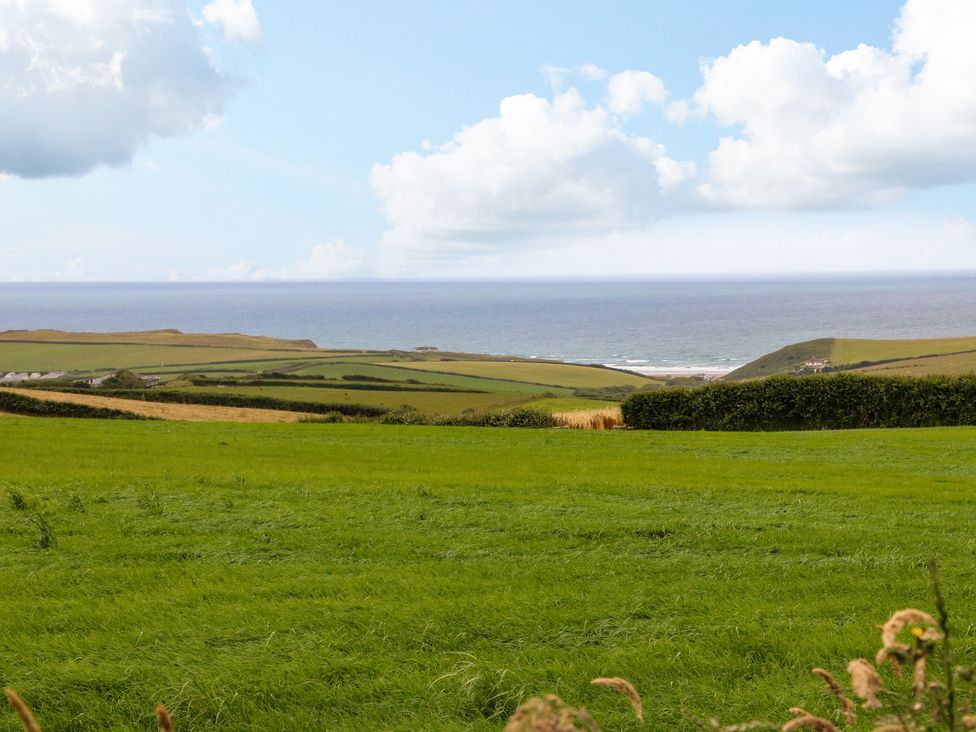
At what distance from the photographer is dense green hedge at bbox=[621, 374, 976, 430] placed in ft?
85.0

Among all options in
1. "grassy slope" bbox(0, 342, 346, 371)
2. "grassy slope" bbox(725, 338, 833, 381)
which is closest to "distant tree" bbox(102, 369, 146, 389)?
"grassy slope" bbox(0, 342, 346, 371)

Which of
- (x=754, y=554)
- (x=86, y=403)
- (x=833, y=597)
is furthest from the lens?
(x=86, y=403)

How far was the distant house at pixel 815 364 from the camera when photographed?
62234 mm

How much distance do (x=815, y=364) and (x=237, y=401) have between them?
47.2 m

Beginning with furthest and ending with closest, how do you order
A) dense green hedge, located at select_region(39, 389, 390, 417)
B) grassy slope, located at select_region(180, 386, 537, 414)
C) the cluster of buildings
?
the cluster of buildings, grassy slope, located at select_region(180, 386, 537, 414), dense green hedge, located at select_region(39, 389, 390, 417)

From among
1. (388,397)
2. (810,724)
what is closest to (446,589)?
(810,724)

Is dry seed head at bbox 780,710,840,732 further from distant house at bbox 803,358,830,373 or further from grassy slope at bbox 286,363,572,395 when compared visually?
distant house at bbox 803,358,830,373

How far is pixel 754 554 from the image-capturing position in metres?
8.23

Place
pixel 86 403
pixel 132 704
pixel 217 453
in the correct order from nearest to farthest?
pixel 132 704 < pixel 217 453 < pixel 86 403

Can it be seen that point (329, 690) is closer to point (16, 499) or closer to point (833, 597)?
A: point (833, 597)

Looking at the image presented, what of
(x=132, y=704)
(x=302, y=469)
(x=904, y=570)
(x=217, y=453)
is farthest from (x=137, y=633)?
(x=217, y=453)

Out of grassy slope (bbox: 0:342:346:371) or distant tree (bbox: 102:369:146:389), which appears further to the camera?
grassy slope (bbox: 0:342:346:371)

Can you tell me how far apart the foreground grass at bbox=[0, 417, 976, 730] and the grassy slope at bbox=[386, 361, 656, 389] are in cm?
5526

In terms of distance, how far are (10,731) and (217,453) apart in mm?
13148
